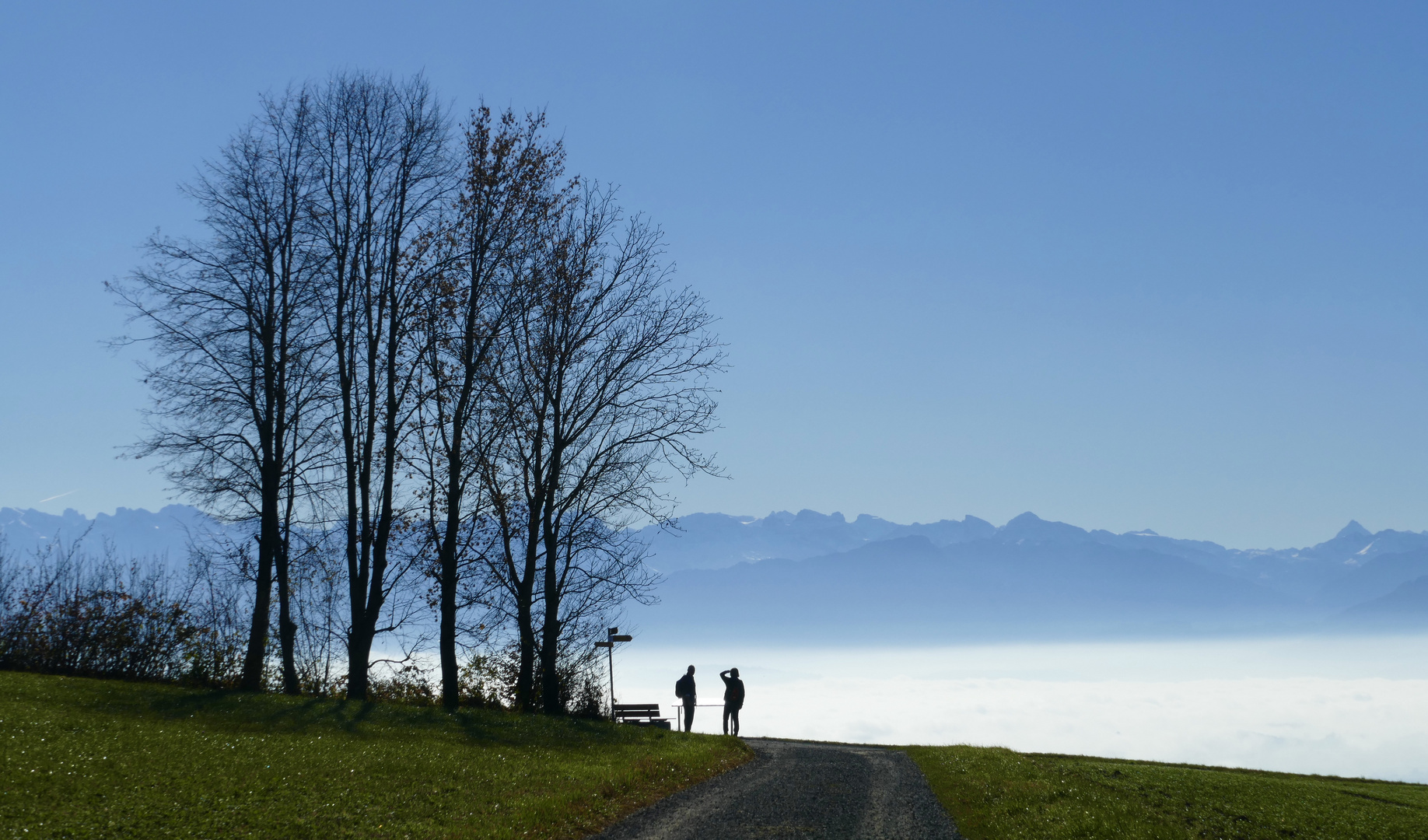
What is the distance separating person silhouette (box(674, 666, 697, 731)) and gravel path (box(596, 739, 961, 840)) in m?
10.1

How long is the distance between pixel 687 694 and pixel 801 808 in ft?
58.9

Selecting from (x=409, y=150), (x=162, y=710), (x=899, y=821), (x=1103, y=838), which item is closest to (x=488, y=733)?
(x=162, y=710)

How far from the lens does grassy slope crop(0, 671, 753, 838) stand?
12.6 metres

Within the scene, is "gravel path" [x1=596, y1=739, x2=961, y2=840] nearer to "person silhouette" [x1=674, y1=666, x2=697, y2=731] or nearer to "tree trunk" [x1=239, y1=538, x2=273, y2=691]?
"person silhouette" [x1=674, y1=666, x2=697, y2=731]

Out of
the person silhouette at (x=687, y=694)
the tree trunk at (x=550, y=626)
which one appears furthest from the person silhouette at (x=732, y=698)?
the tree trunk at (x=550, y=626)

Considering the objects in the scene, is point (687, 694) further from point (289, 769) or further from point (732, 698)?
point (289, 769)

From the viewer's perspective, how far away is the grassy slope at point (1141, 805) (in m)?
15.3

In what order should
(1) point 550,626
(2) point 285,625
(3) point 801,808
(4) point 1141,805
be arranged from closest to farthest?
(3) point 801,808
(4) point 1141,805
(2) point 285,625
(1) point 550,626

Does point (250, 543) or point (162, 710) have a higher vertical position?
point (250, 543)

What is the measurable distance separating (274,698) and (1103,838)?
68.3 ft

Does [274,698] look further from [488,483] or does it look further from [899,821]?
[899,821]

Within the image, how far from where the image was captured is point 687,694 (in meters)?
34.3

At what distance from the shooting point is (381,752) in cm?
1836

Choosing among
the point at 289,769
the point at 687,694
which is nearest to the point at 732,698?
the point at 687,694
